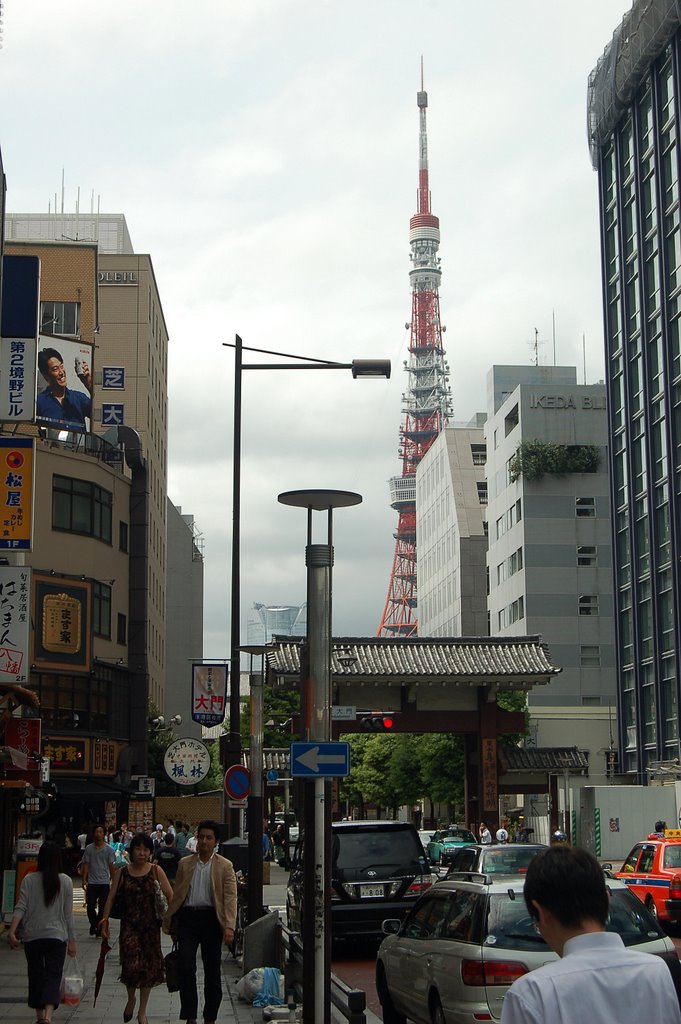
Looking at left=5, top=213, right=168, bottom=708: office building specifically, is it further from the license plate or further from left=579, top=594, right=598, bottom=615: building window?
the license plate

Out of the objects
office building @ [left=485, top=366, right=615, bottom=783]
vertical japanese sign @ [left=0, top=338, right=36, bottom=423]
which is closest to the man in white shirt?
vertical japanese sign @ [left=0, top=338, right=36, bottom=423]

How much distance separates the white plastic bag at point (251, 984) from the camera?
14828 millimetres

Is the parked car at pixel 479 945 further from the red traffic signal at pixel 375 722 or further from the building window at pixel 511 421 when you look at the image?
the building window at pixel 511 421

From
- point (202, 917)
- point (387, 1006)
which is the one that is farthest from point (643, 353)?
point (202, 917)

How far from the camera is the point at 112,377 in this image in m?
75.7

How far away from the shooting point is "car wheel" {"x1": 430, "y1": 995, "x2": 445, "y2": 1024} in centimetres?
1119

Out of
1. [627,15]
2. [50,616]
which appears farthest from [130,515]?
[627,15]

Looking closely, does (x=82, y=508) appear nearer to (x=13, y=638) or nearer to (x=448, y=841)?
(x=448, y=841)

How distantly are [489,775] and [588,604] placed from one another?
44212 mm

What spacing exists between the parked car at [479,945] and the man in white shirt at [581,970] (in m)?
6.49

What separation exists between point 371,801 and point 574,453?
27.1m

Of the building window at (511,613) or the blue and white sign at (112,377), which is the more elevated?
the blue and white sign at (112,377)

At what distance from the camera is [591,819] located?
144 feet

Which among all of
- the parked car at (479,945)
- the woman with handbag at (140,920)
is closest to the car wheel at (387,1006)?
the parked car at (479,945)
